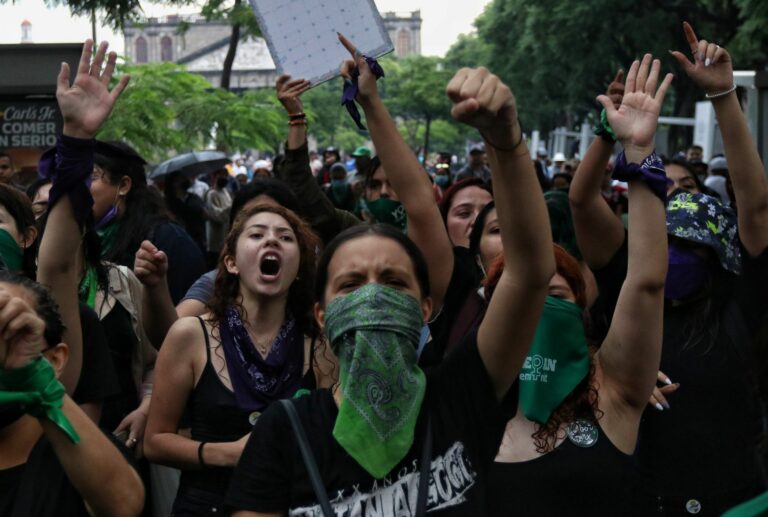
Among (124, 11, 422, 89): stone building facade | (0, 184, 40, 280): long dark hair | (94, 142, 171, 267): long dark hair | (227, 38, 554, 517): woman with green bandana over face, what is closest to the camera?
(227, 38, 554, 517): woman with green bandana over face

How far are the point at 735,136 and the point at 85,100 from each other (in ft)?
6.35

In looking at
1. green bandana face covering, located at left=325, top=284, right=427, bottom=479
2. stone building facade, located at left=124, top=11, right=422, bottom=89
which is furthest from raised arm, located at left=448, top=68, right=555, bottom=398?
stone building facade, located at left=124, top=11, right=422, bottom=89

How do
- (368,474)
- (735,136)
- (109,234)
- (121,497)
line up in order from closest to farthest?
(368,474) < (121,497) < (735,136) < (109,234)

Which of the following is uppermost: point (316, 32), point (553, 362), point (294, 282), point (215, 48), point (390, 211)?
point (215, 48)

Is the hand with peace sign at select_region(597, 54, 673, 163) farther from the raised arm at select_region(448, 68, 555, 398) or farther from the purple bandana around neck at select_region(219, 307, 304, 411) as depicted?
the purple bandana around neck at select_region(219, 307, 304, 411)

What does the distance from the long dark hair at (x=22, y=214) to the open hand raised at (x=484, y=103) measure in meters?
2.10

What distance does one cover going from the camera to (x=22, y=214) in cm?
409

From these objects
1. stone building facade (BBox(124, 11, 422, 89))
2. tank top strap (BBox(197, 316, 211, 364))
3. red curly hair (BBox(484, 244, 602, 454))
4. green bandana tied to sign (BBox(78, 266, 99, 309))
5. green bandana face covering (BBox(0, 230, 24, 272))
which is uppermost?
stone building facade (BBox(124, 11, 422, 89))

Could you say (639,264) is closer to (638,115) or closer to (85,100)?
(638,115)

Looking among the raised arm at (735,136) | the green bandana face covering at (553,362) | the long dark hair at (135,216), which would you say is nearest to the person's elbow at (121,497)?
the green bandana face covering at (553,362)

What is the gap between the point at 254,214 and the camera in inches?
161

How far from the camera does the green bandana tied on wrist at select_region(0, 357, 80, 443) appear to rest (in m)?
2.57

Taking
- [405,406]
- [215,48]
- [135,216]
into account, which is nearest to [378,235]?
[405,406]

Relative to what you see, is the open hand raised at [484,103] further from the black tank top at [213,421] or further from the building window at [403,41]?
the building window at [403,41]
